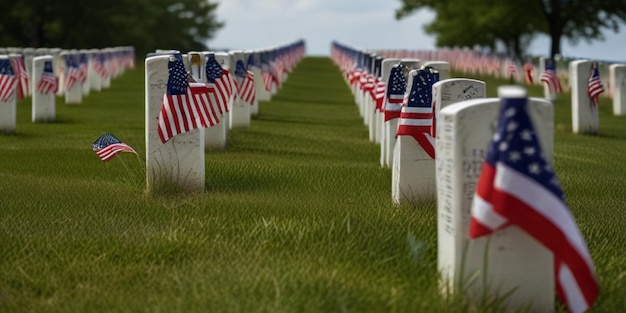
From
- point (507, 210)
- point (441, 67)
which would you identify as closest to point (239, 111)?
point (441, 67)

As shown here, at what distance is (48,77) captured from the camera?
899 inches

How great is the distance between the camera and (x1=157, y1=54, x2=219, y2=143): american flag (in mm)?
12055

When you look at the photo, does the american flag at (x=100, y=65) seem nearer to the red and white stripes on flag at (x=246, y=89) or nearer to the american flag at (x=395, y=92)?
the red and white stripes on flag at (x=246, y=89)

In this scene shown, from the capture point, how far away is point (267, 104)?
30844 mm

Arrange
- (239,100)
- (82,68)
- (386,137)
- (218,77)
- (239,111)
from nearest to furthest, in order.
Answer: (386,137), (218,77), (239,100), (239,111), (82,68)

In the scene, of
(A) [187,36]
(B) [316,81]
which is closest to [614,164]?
(B) [316,81]

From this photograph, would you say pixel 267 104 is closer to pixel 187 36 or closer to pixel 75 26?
pixel 75 26

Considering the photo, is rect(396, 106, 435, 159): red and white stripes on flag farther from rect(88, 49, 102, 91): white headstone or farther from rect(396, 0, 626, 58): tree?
rect(396, 0, 626, 58): tree

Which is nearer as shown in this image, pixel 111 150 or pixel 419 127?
pixel 419 127

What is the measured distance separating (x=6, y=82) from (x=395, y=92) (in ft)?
25.6

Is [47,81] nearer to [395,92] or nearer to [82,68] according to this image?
[82,68]

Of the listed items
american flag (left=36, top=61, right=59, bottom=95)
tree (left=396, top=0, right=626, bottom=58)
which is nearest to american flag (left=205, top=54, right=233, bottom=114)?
american flag (left=36, top=61, right=59, bottom=95)

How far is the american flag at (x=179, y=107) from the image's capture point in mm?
12055

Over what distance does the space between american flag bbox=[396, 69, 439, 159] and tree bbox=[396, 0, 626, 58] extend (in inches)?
2032
